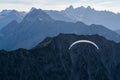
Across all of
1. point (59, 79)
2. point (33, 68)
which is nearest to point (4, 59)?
point (33, 68)

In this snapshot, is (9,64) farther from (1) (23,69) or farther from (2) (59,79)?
(2) (59,79)

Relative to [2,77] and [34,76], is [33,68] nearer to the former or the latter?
[34,76]

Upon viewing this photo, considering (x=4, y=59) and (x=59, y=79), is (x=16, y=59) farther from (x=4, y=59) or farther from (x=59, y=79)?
(x=59, y=79)

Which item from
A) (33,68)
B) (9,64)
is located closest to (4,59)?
(9,64)

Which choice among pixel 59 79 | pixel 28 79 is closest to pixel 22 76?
pixel 28 79

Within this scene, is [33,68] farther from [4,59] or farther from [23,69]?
[4,59]
